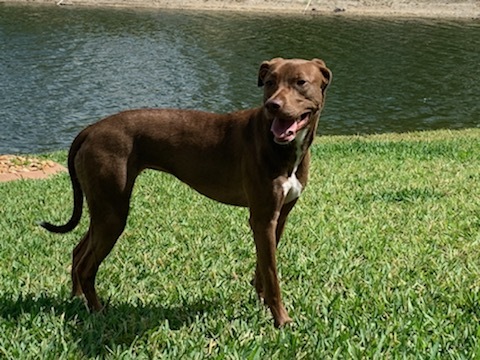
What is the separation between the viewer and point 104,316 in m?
3.85

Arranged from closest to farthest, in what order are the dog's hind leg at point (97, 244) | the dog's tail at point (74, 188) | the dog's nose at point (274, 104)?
the dog's nose at point (274, 104) < the dog's hind leg at point (97, 244) < the dog's tail at point (74, 188)

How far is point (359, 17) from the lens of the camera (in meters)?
53.9

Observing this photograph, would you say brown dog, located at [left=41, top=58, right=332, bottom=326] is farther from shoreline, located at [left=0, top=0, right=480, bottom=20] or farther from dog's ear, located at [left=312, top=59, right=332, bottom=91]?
shoreline, located at [left=0, top=0, right=480, bottom=20]

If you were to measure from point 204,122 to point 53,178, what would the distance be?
7.63 meters

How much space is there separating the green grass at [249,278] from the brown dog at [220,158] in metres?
0.33

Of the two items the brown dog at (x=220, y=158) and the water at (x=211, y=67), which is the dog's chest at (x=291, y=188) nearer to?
the brown dog at (x=220, y=158)

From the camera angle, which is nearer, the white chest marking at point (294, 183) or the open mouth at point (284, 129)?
the open mouth at point (284, 129)

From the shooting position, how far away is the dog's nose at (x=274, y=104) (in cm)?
337

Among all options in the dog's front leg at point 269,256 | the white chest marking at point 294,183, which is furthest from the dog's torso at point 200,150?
the dog's front leg at point 269,256

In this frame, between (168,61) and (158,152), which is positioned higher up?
(158,152)

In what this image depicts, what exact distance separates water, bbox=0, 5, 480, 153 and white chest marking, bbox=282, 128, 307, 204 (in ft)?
53.6

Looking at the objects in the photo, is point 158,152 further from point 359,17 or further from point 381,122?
point 359,17

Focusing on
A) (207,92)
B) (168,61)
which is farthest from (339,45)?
(207,92)

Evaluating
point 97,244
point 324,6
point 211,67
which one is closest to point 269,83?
point 97,244
